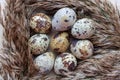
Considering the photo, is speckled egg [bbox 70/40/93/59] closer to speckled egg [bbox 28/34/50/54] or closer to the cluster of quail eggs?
the cluster of quail eggs

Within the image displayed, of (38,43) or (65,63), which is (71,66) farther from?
(38,43)

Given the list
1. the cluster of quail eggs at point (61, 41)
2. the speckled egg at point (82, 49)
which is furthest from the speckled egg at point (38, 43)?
the speckled egg at point (82, 49)

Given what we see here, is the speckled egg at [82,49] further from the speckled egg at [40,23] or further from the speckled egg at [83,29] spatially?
the speckled egg at [40,23]

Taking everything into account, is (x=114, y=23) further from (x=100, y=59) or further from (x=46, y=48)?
(x=46, y=48)

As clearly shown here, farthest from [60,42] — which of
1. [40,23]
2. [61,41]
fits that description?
[40,23]

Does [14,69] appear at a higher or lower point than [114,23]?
lower

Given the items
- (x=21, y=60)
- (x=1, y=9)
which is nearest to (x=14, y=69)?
(x=21, y=60)
